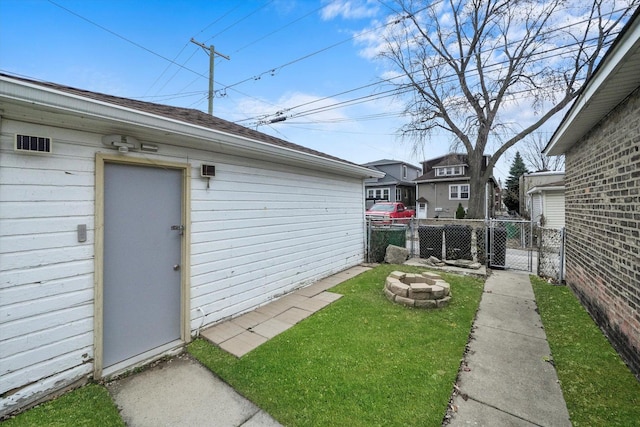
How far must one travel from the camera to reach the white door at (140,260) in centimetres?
293

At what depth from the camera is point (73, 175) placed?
2.63 m

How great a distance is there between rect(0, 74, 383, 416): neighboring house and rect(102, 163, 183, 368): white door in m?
0.01

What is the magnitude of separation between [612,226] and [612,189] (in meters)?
0.46

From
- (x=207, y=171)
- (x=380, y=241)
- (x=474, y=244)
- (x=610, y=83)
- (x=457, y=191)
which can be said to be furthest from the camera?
(x=457, y=191)

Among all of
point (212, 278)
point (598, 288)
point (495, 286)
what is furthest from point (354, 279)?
point (598, 288)

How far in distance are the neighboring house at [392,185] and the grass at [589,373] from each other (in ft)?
80.5

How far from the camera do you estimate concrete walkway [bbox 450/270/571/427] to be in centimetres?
227

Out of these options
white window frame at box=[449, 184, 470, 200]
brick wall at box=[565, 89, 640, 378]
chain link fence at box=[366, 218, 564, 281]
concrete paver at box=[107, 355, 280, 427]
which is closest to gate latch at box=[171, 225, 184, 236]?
concrete paver at box=[107, 355, 280, 427]

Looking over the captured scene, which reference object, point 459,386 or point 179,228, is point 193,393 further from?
point 459,386

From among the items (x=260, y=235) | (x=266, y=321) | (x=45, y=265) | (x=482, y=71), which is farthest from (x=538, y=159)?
(x=45, y=265)

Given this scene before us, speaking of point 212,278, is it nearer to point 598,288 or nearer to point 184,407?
point 184,407

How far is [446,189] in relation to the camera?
25203mm

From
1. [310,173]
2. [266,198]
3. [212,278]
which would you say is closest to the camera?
[212,278]

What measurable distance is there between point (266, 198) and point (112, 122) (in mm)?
2493
